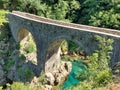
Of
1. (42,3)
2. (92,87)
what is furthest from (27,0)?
(92,87)

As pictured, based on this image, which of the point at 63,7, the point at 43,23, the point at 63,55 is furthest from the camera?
the point at 63,7

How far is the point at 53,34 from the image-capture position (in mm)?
23062

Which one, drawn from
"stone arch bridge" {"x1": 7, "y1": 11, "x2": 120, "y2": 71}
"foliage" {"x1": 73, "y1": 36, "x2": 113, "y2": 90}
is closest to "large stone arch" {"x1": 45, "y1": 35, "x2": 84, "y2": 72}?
"stone arch bridge" {"x1": 7, "y1": 11, "x2": 120, "y2": 71}

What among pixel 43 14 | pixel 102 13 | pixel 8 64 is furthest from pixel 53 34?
pixel 43 14

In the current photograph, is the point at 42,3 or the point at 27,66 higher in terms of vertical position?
the point at 42,3

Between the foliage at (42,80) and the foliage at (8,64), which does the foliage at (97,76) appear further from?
the foliage at (8,64)

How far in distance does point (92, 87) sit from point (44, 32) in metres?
12.5

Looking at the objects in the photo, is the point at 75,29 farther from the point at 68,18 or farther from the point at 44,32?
the point at 68,18

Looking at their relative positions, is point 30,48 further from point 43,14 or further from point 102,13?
point 102,13

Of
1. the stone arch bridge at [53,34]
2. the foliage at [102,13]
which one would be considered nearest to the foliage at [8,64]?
the stone arch bridge at [53,34]

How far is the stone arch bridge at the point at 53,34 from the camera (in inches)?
753

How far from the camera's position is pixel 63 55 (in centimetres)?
3316

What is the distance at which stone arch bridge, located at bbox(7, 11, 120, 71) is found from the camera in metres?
19.1

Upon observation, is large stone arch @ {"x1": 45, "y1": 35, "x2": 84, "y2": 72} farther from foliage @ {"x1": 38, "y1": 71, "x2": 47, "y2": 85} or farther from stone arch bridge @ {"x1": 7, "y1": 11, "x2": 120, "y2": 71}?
foliage @ {"x1": 38, "y1": 71, "x2": 47, "y2": 85}
